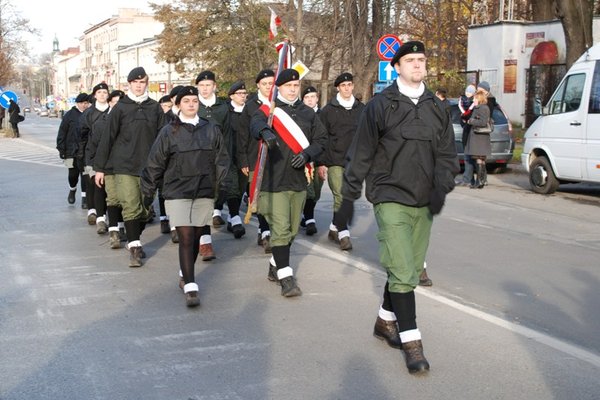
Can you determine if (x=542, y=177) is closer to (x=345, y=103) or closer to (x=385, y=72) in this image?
(x=385, y=72)

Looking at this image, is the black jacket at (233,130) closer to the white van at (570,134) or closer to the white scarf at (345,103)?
the white scarf at (345,103)

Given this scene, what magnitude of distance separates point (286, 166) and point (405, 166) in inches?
83.0

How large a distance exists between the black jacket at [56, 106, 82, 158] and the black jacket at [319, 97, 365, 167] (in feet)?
15.7

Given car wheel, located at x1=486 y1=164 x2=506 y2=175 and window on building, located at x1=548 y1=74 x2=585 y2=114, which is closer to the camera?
window on building, located at x1=548 y1=74 x2=585 y2=114

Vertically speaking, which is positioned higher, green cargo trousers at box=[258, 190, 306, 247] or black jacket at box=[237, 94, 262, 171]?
black jacket at box=[237, 94, 262, 171]

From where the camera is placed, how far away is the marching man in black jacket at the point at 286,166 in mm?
6910

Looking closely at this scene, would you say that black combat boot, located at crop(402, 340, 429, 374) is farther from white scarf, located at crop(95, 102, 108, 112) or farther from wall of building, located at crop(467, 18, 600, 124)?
wall of building, located at crop(467, 18, 600, 124)

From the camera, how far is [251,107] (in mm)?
8633

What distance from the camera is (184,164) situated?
674cm

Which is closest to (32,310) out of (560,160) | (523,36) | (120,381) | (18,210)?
(120,381)

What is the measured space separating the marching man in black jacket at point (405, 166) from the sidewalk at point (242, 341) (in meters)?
0.45

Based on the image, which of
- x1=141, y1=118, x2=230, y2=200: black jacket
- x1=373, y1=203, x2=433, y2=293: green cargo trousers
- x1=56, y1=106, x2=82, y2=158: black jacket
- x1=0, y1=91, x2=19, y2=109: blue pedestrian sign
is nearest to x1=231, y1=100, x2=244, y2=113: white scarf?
x1=56, y1=106, x2=82, y2=158: black jacket

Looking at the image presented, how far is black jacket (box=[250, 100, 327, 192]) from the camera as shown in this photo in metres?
6.96

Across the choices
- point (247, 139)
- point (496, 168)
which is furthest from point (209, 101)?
point (496, 168)
